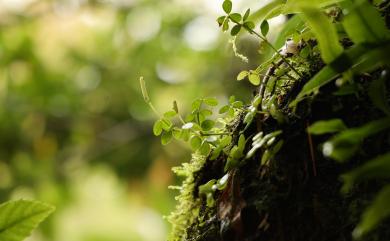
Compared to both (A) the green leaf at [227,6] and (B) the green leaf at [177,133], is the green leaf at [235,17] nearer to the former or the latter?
(A) the green leaf at [227,6]

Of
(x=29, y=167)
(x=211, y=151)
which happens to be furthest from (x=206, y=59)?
(x=211, y=151)

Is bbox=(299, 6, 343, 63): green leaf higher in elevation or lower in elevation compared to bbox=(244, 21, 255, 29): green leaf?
lower

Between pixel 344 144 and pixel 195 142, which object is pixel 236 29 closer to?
pixel 195 142

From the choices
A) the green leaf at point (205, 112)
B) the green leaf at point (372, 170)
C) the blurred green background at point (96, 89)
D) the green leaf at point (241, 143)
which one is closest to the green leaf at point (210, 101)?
the green leaf at point (205, 112)

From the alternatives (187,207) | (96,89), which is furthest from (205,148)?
(96,89)

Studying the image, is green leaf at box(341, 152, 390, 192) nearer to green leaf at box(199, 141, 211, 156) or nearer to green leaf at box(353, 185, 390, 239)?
green leaf at box(353, 185, 390, 239)

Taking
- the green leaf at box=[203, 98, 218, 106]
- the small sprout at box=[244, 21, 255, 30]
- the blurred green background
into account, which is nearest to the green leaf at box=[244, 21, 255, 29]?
the small sprout at box=[244, 21, 255, 30]

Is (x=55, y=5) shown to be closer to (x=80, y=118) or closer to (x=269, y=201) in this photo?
(x=80, y=118)
